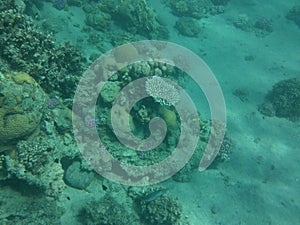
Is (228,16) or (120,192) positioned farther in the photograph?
(228,16)

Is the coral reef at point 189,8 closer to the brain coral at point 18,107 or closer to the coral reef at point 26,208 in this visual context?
the brain coral at point 18,107

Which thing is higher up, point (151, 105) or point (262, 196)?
point (151, 105)

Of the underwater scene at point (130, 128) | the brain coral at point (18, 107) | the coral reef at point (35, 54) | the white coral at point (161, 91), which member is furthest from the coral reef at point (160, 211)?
the coral reef at point (35, 54)

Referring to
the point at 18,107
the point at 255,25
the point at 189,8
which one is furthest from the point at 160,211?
the point at 255,25

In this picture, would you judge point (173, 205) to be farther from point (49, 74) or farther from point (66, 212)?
point (49, 74)

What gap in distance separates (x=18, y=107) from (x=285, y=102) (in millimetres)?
10863

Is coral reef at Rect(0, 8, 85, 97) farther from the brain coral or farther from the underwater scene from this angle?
the brain coral

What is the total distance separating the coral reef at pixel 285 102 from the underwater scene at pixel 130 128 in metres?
0.05

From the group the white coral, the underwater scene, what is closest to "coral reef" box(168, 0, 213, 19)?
the underwater scene

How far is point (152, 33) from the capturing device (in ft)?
44.3

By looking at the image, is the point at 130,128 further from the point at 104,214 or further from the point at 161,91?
the point at 104,214

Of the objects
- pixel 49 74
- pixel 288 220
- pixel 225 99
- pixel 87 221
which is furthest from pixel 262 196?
pixel 49 74

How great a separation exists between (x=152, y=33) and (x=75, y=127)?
826 centimetres

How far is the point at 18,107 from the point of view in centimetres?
494
